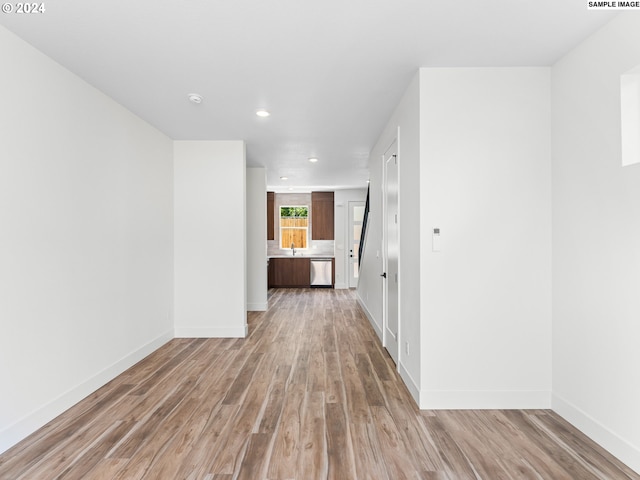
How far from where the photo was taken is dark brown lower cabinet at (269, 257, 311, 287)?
920 cm

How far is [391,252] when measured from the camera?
A: 370cm

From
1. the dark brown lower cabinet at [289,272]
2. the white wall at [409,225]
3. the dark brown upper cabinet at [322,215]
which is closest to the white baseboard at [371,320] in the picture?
the white wall at [409,225]

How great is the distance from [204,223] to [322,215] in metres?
5.25

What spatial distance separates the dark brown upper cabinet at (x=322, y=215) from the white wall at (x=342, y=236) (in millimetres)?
325

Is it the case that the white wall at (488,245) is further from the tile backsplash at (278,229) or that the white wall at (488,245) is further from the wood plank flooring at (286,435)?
the tile backsplash at (278,229)

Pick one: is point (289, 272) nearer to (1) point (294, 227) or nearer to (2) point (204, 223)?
(1) point (294, 227)

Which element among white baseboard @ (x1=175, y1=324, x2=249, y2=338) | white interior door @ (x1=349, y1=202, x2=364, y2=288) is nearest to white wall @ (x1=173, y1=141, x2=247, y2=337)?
white baseboard @ (x1=175, y1=324, x2=249, y2=338)

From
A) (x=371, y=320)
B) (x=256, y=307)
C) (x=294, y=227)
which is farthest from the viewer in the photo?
(x=294, y=227)

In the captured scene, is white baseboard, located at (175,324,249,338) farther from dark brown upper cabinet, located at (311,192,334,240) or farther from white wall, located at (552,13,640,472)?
dark brown upper cabinet, located at (311,192,334,240)

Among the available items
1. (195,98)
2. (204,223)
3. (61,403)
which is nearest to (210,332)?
(204,223)

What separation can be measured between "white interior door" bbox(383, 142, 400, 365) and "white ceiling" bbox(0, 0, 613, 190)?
0.62 meters

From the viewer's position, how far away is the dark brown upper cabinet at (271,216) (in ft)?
31.9

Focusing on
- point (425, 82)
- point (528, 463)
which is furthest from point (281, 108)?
point (528, 463)

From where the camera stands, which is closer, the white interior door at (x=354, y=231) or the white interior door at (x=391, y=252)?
the white interior door at (x=391, y=252)
